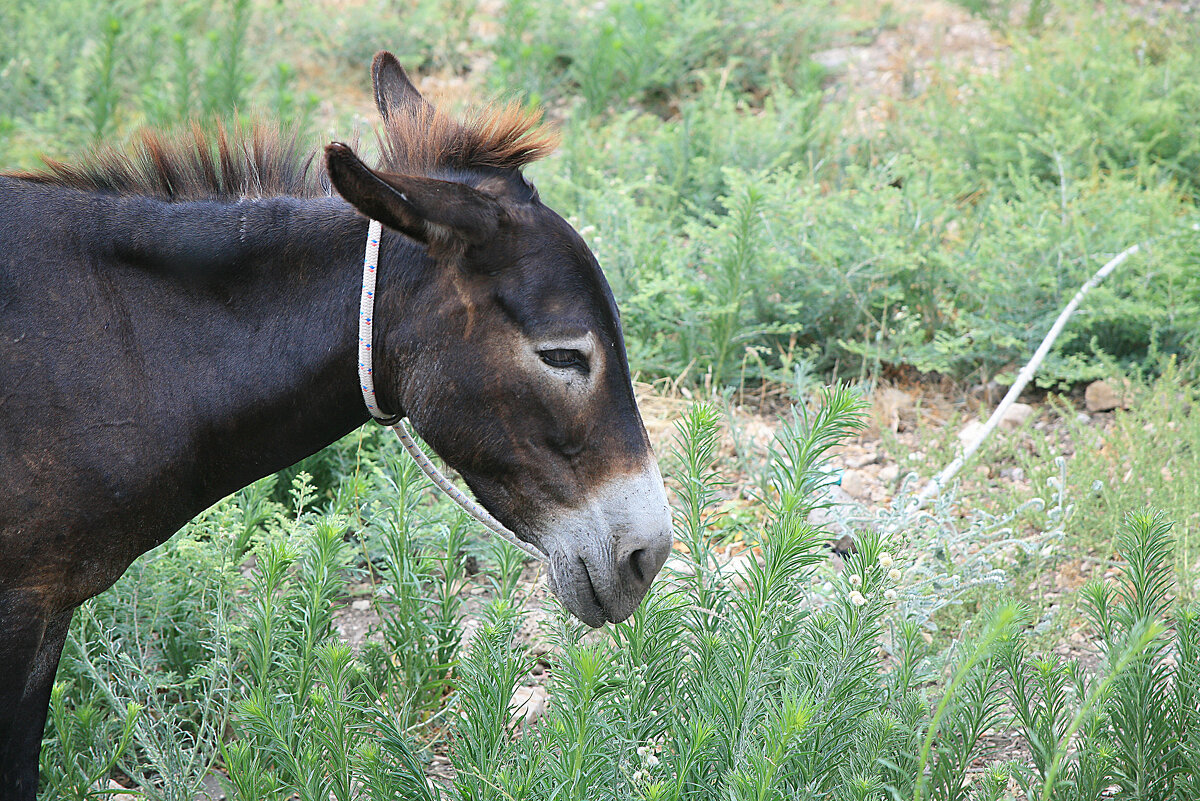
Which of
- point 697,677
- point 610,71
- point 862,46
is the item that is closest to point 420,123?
point 697,677

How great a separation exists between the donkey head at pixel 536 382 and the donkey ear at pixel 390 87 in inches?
18.8

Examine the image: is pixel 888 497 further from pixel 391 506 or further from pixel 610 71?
pixel 610 71

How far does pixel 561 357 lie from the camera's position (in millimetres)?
2000

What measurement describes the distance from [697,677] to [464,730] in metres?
0.49

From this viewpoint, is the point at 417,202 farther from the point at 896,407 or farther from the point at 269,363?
the point at 896,407

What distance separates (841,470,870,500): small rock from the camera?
389cm

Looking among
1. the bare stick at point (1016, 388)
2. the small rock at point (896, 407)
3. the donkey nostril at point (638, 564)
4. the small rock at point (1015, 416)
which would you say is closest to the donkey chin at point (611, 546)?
the donkey nostril at point (638, 564)

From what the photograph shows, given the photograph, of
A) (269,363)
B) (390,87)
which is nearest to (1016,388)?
(390,87)

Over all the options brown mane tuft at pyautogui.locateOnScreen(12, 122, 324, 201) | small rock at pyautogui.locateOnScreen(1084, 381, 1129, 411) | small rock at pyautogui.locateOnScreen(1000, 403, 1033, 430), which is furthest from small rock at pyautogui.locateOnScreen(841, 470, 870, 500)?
brown mane tuft at pyautogui.locateOnScreen(12, 122, 324, 201)

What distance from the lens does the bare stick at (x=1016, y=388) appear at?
3.27 meters

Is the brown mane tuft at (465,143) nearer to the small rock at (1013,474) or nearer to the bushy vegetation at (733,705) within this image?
the bushy vegetation at (733,705)

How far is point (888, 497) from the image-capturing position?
12.6ft

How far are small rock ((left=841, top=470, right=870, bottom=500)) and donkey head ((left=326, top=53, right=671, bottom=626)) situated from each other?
80.8 inches

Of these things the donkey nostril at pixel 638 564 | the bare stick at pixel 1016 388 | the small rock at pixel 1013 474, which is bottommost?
the small rock at pixel 1013 474
